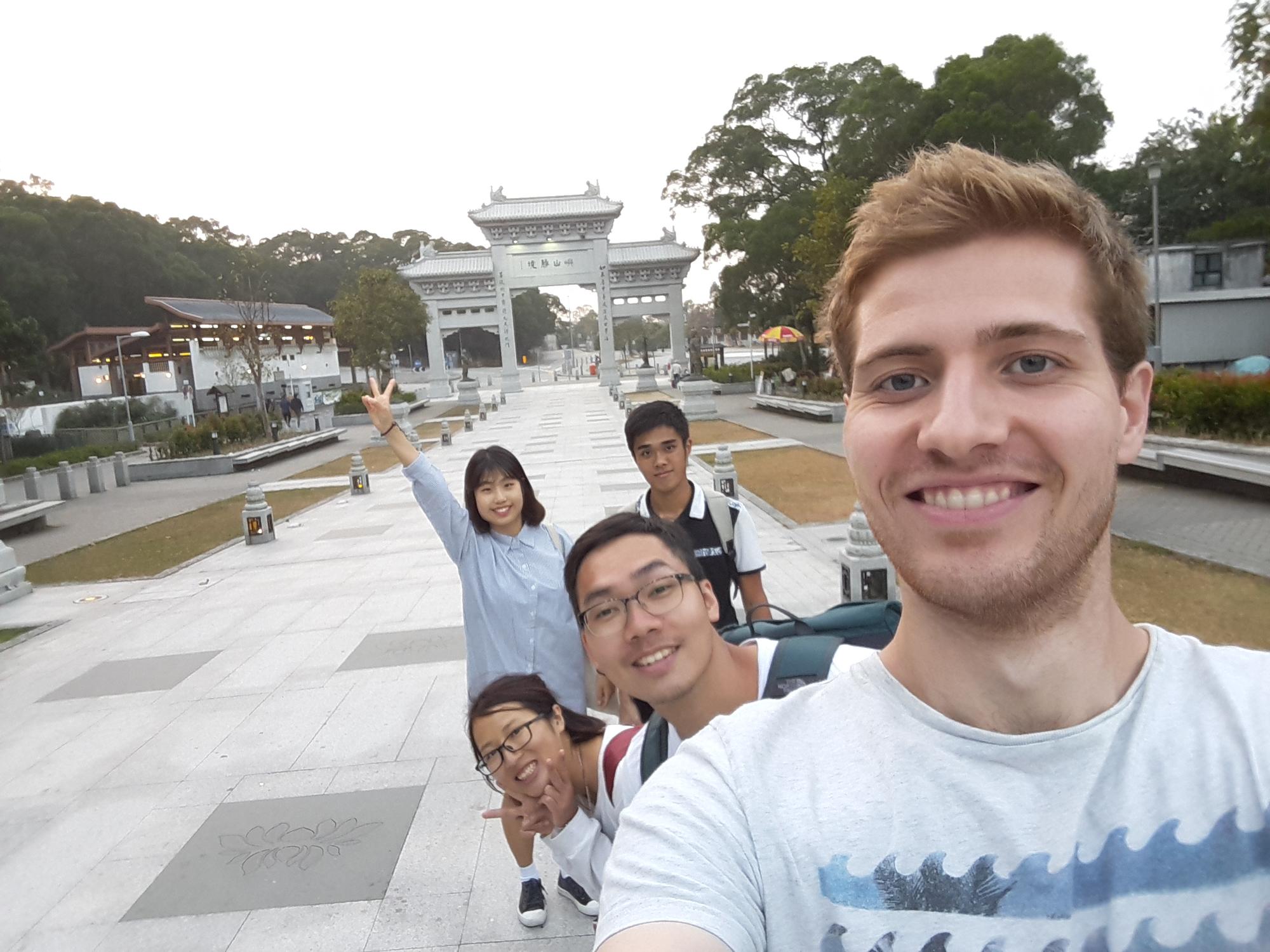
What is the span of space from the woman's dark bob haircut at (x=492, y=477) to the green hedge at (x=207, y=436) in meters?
19.7

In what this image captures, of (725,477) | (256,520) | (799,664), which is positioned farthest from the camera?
(256,520)

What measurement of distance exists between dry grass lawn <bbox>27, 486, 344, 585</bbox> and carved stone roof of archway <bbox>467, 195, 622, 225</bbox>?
29379mm

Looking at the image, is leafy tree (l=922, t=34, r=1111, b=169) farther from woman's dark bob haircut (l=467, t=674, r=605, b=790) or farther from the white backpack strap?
woman's dark bob haircut (l=467, t=674, r=605, b=790)

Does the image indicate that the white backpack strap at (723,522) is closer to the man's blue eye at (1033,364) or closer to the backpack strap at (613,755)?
the backpack strap at (613,755)

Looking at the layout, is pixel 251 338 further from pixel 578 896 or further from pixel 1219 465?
pixel 578 896

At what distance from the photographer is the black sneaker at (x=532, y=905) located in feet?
9.92

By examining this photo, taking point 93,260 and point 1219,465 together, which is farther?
point 93,260

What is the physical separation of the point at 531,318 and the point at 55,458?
2055 inches

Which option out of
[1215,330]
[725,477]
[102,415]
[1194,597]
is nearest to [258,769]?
[1194,597]

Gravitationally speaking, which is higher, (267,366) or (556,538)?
(267,366)

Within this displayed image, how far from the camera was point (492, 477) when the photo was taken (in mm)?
3270

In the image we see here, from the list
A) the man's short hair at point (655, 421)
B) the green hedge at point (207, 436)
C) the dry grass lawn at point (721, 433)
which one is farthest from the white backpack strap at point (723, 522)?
the green hedge at point (207, 436)

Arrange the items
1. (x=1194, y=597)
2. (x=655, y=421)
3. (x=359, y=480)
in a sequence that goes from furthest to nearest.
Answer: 1. (x=359, y=480)
2. (x=1194, y=597)
3. (x=655, y=421)

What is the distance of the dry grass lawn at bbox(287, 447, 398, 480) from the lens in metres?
17.4
